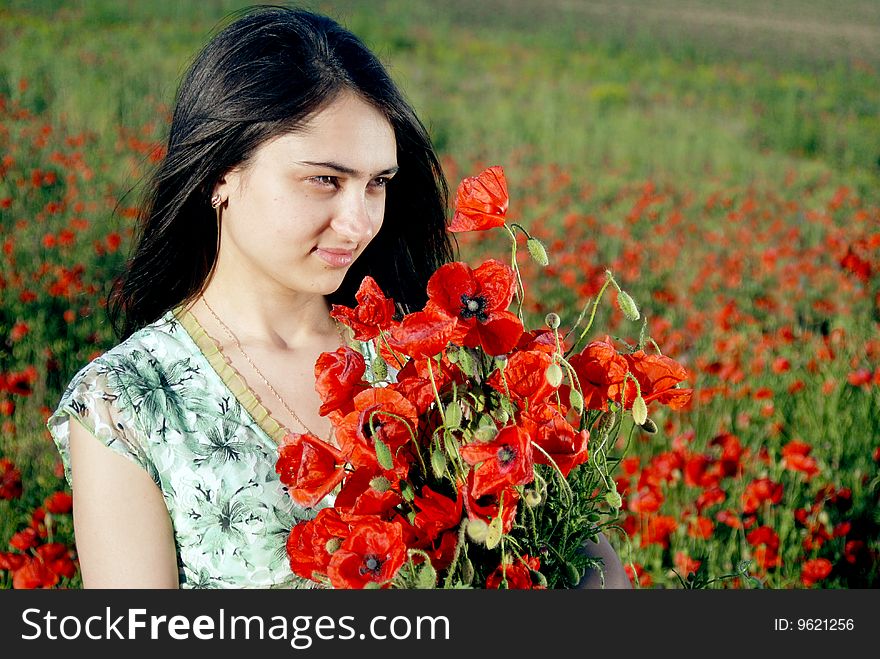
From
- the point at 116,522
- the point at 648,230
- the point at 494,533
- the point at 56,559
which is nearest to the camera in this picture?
the point at 494,533

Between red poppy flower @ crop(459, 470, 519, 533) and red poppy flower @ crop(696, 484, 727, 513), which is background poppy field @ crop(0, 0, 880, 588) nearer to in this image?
red poppy flower @ crop(696, 484, 727, 513)

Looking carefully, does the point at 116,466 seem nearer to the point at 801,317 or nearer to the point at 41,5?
the point at 801,317

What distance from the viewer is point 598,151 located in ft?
27.9

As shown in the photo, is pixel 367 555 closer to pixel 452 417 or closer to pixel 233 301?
pixel 452 417

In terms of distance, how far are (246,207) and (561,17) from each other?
16908mm

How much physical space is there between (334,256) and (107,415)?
43 cm

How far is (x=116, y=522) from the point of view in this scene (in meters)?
1.47

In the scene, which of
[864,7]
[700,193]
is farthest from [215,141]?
[864,7]

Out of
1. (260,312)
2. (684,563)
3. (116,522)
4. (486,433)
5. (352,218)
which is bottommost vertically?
(684,563)

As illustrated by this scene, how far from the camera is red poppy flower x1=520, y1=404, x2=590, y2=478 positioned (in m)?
0.97

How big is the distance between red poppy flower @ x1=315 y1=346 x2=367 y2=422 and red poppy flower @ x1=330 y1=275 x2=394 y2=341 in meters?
0.04

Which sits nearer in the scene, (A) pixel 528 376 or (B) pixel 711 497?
(A) pixel 528 376

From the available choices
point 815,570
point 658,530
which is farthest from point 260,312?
point 815,570

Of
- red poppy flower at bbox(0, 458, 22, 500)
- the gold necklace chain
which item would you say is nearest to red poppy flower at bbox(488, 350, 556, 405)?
the gold necklace chain
